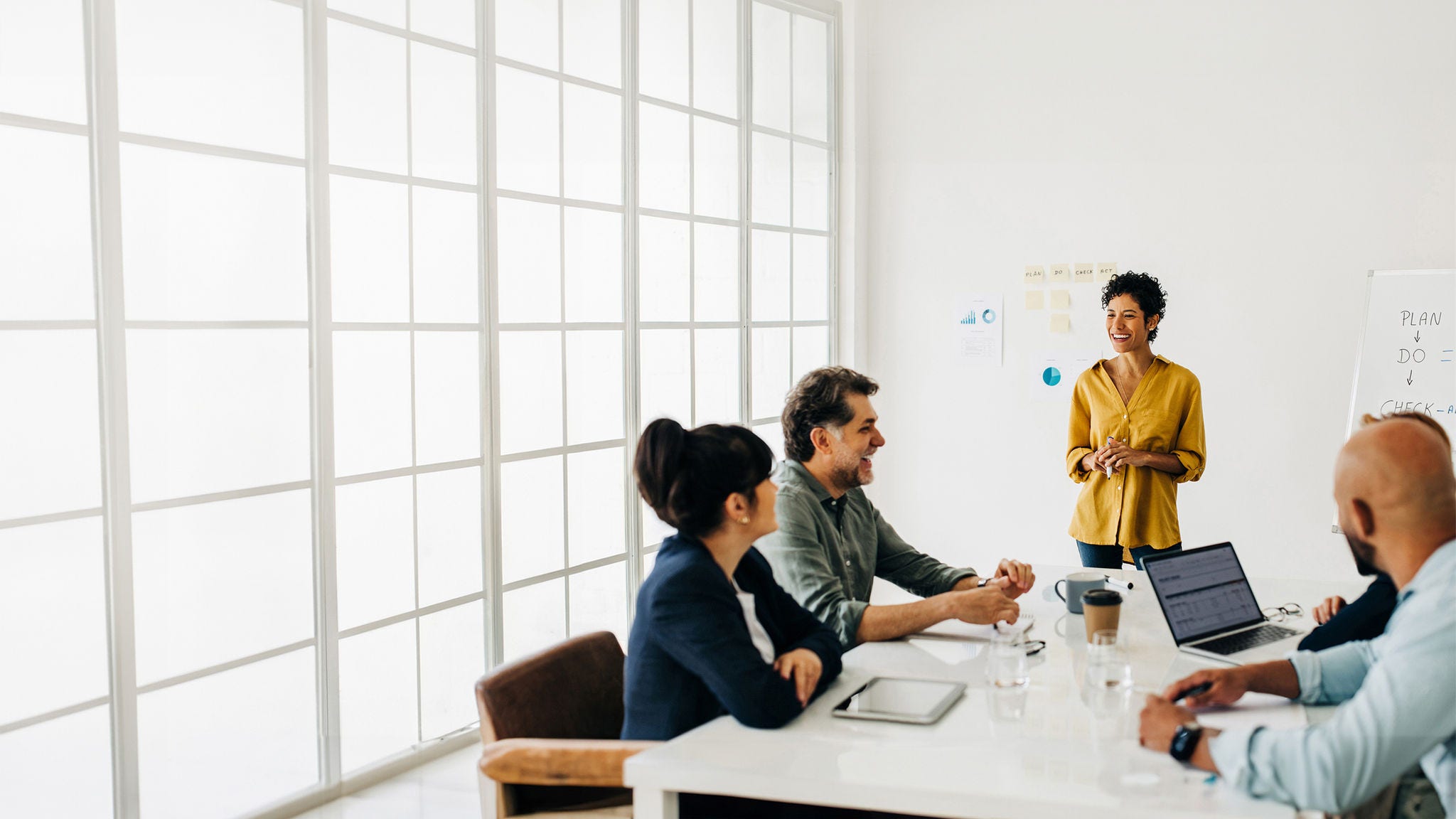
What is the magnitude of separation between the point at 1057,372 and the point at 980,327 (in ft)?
1.32

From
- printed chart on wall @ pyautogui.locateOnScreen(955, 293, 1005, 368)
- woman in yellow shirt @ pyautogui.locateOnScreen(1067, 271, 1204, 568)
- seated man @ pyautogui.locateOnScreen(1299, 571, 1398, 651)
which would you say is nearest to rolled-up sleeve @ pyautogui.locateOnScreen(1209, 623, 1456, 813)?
seated man @ pyautogui.locateOnScreen(1299, 571, 1398, 651)

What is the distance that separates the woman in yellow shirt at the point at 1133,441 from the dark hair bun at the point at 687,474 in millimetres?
2264

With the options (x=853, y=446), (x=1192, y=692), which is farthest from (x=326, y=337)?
(x=1192, y=692)

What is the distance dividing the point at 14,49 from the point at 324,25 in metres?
0.82

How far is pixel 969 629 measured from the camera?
2332mm

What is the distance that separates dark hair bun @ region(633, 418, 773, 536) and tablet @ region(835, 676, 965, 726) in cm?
37

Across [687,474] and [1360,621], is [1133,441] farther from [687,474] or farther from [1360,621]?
[687,474]

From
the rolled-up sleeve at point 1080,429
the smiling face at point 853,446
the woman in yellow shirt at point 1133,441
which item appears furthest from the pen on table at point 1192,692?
the rolled-up sleeve at point 1080,429

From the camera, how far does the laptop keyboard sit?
2.14m

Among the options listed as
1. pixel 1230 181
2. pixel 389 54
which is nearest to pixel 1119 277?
pixel 1230 181

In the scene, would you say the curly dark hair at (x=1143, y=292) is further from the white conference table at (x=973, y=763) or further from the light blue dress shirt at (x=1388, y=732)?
the light blue dress shirt at (x=1388, y=732)

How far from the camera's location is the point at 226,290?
280 cm

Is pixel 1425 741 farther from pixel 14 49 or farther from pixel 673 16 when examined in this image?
pixel 673 16

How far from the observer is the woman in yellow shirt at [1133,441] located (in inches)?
149
